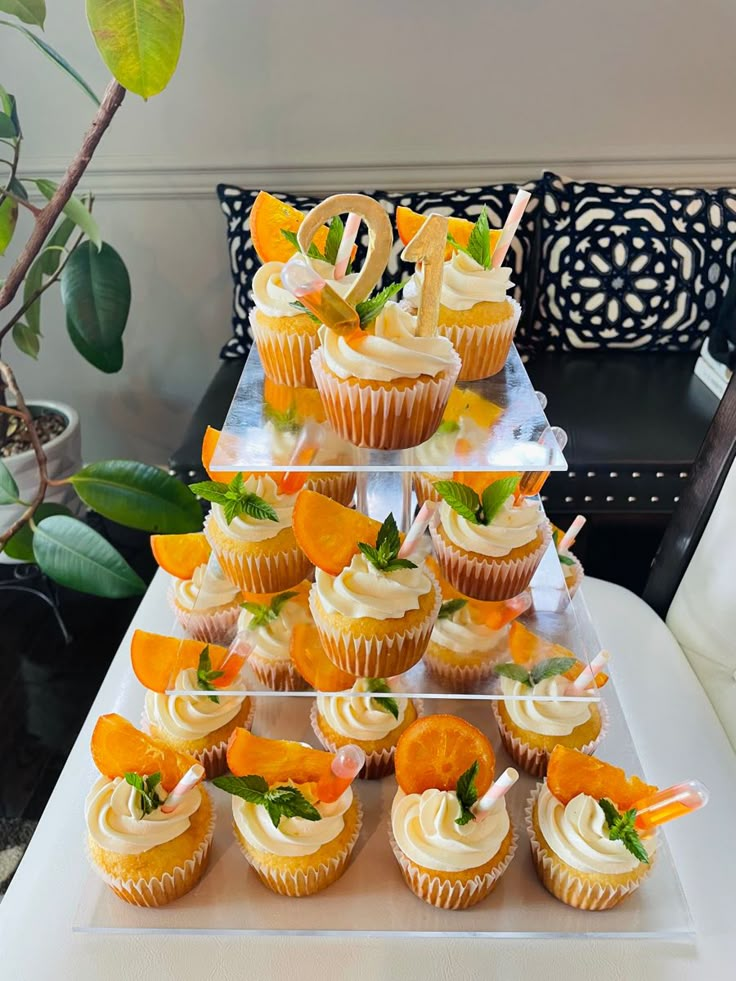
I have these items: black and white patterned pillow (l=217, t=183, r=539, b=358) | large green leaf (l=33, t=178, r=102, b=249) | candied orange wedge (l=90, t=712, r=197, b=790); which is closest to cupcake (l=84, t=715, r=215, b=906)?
candied orange wedge (l=90, t=712, r=197, b=790)

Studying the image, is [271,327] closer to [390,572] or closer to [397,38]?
[390,572]

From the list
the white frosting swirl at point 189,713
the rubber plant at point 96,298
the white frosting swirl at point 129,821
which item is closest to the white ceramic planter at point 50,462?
the rubber plant at point 96,298

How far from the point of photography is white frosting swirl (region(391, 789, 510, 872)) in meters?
0.88

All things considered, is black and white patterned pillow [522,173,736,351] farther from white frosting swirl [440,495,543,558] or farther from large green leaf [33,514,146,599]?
large green leaf [33,514,146,599]

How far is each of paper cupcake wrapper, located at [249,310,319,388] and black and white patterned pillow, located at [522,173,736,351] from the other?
1.45 m

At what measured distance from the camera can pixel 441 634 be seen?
Answer: 1083mm

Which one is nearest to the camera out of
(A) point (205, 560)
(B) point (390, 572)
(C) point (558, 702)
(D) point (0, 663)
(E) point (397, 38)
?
(B) point (390, 572)

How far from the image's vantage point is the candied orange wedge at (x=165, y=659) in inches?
39.1

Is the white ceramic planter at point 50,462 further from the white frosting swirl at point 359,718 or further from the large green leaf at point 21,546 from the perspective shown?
the white frosting swirl at point 359,718

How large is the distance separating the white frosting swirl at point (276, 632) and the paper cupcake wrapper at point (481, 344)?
436 millimetres

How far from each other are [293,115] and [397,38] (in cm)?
38

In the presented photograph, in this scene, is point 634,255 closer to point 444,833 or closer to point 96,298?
point 96,298

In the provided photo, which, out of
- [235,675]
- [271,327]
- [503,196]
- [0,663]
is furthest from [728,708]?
[0,663]

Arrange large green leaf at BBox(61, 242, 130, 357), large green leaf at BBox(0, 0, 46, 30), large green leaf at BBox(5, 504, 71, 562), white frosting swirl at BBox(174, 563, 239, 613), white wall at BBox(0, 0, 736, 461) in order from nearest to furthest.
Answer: white frosting swirl at BBox(174, 563, 239, 613), large green leaf at BBox(0, 0, 46, 30), large green leaf at BBox(5, 504, 71, 562), large green leaf at BBox(61, 242, 130, 357), white wall at BBox(0, 0, 736, 461)
